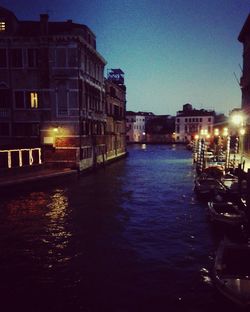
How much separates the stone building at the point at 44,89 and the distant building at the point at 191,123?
8551 cm

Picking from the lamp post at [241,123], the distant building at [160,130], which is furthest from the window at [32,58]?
the distant building at [160,130]

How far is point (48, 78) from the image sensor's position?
33500 mm

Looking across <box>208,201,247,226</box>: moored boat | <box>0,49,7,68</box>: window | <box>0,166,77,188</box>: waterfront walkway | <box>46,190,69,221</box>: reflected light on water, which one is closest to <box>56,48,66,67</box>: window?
<box>0,49,7,68</box>: window

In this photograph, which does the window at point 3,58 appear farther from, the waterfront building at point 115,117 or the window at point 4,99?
the waterfront building at point 115,117

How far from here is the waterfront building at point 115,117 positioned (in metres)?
51.1

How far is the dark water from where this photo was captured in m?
11.0

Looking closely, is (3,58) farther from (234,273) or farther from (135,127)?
Result: (135,127)

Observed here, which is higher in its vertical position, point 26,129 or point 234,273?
point 26,129

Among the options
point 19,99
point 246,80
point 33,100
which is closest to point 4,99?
point 19,99

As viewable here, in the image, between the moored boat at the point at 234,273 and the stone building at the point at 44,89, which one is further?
the stone building at the point at 44,89

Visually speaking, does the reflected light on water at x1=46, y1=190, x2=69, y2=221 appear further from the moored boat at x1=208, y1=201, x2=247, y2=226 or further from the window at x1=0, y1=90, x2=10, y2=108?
the window at x1=0, y1=90, x2=10, y2=108

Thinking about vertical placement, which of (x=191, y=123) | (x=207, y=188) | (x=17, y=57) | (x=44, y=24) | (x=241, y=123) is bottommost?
(x=207, y=188)

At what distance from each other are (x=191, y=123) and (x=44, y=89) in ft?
296

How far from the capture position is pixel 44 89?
1326 inches
